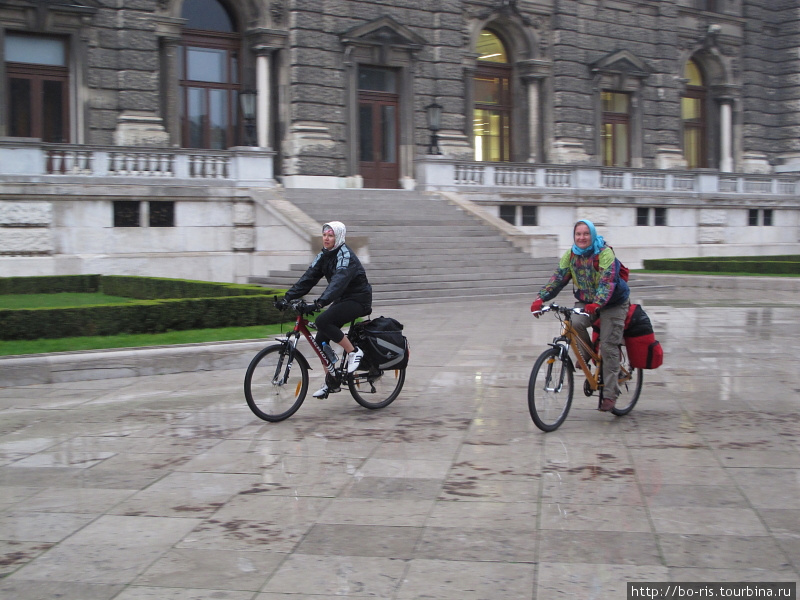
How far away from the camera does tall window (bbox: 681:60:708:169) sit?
3978cm

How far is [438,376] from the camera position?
1103 centimetres

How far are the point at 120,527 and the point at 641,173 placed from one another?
2938 centimetres

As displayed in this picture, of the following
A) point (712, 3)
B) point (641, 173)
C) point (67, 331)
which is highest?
point (712, 3)

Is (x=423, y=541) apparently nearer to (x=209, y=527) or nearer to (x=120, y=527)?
(x=209, y=527)

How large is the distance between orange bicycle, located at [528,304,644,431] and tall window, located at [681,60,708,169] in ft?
110

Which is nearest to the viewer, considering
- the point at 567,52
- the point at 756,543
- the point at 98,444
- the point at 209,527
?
the point at 756,543

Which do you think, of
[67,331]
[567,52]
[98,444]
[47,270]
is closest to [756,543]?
[98,444]

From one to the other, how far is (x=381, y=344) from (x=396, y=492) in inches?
114

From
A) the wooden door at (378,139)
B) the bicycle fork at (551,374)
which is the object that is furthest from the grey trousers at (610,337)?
the wooden door at (378,139)

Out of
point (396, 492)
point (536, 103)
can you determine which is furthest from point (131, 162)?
point (536, 103)

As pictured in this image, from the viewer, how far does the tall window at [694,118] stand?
39781mm

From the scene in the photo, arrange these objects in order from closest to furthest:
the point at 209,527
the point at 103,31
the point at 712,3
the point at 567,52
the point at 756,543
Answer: the point at 756,543, the point at 209,527, the point at 103,31, the point at 567,52, the point at 712,3

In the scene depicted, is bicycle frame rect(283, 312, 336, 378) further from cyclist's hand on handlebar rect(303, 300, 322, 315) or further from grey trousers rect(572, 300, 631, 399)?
grey trousers rect(572, 300, 631, 399)

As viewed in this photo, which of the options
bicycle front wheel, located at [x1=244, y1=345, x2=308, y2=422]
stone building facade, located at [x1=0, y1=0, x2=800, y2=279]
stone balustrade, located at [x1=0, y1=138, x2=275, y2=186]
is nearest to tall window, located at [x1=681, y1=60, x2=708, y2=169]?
stone building facade, located at [x1=0, y1=0, x2=800, y2=279]
